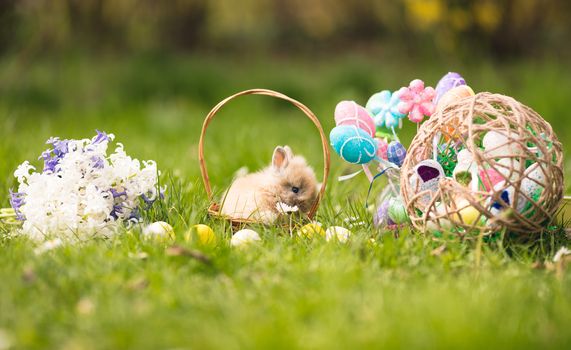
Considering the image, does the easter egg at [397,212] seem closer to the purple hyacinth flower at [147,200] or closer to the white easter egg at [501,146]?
the white easter egg at [501,146]

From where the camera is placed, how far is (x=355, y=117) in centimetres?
251

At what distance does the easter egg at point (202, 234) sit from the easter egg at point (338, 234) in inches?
16.7

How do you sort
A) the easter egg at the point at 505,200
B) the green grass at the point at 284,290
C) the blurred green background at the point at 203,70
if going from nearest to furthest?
the green grass at the point at 284,290, the easter egg at the point at 505,200, the blurred green background at the point at 203,70

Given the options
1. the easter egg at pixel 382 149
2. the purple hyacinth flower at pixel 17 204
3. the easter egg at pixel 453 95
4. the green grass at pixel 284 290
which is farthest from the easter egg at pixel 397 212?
the purple hyacinth flower at pixel 17 204

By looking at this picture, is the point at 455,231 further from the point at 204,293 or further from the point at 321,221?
the point at 204,293

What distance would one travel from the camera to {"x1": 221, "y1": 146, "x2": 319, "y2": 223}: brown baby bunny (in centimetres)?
262

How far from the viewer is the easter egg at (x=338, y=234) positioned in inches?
92.4

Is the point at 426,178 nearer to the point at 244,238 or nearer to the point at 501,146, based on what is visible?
the point at 501,146

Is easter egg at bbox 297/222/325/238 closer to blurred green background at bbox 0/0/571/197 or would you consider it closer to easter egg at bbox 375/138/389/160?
easter egg at bbox 375/138/389/160

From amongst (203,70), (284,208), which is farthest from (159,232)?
(203,70)

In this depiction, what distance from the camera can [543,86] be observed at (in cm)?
546

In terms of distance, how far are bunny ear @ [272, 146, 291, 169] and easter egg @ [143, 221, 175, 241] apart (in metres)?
0.58

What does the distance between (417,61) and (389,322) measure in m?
6.38

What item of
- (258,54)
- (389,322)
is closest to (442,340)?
(389,322)
